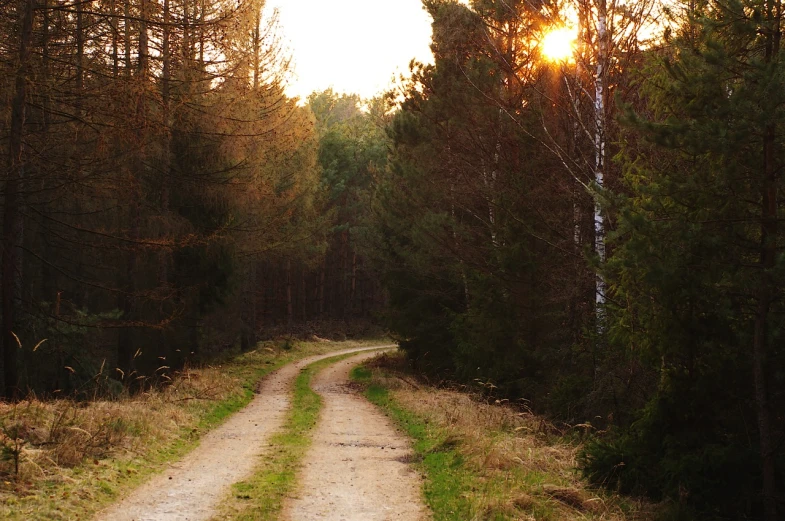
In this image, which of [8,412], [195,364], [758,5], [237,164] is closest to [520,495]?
[758,5]

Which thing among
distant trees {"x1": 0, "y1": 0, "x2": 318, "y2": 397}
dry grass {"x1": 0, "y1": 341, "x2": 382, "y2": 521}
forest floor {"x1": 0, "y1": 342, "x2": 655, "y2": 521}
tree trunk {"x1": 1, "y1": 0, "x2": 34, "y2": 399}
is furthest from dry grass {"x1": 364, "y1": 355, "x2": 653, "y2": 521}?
tree trunk {"x1": 1, "y1": 0, "x2": 34, "y2": 399}

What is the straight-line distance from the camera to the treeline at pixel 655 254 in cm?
773

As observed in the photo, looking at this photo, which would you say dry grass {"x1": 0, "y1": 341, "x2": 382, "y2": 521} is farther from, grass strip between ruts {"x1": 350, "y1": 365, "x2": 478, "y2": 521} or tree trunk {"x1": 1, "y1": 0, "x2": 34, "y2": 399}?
grass strip between ruts {"x1": 350, "y1": 365, "x2": 478, "y2": 521}

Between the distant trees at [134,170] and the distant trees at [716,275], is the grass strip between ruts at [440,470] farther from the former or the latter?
the distant trees at [134,170]

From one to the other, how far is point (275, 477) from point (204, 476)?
101 centimetres

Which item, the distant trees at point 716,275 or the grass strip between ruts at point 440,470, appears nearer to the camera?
the distant trees at point 716,275

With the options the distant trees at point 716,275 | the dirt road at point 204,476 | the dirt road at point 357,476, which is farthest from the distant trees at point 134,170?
the distant trees at point 716,275

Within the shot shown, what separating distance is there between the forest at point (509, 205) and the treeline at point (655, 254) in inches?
1.8

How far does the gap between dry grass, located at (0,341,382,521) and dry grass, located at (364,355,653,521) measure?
4.66m

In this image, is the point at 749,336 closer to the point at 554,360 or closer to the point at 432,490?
the point at 432,490

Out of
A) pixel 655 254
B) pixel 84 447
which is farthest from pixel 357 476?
pixel 655 254

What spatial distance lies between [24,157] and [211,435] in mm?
6389

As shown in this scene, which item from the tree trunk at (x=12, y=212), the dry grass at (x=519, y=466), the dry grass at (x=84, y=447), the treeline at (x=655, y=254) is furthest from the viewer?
the tree trunk at (x=12, y=212)

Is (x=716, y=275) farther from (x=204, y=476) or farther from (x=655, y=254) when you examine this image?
(x=204, y=476)
